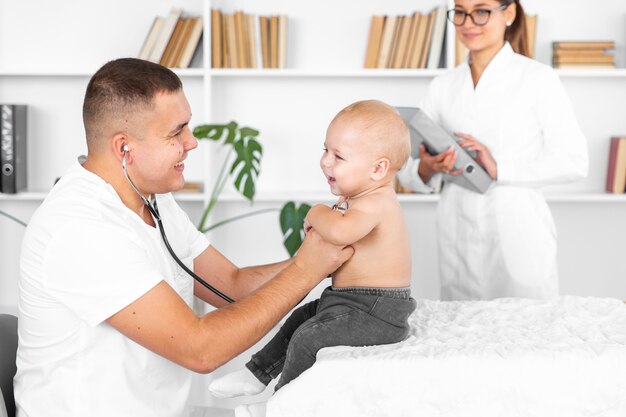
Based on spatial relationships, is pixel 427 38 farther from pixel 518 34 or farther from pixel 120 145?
pixel 120 145

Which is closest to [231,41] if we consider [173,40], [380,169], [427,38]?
[173,40]

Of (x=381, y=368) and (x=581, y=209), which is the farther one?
(x=581, y=209)

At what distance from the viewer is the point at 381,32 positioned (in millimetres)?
3498

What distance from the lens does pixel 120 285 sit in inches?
54.9

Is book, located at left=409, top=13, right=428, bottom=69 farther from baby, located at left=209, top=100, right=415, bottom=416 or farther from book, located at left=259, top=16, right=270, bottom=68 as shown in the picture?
baby, located at left=209, top=100, right=415, bottom=416

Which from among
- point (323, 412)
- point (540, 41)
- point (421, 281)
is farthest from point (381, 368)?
point (540, 41)

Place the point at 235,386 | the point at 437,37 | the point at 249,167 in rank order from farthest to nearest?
the point at 437,37 → the point at 249,167 → the point at 235,386

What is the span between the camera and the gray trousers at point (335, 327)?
4.97 ft

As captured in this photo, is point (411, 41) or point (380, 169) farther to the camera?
point (411, 41)

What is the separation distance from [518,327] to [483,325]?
7 centimetres

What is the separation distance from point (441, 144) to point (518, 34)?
0.52 m

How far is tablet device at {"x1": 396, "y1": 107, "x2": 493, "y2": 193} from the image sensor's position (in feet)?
7.76

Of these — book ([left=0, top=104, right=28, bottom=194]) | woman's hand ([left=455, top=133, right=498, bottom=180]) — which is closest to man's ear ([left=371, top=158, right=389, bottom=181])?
woman's hand ([left=455, top=133, right=498, bottom=180])

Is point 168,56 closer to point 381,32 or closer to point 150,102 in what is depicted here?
point 381,32
